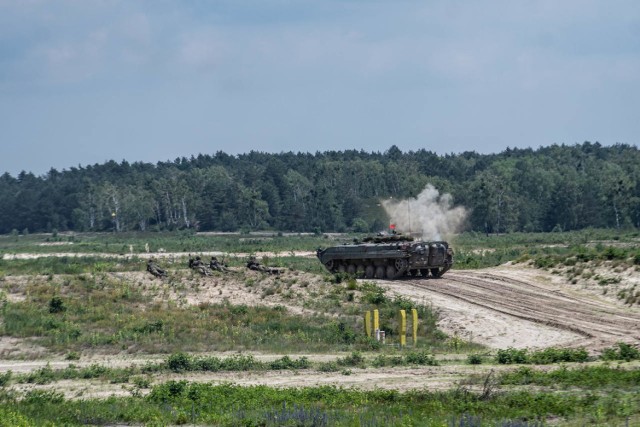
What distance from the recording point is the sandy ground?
86.5ft

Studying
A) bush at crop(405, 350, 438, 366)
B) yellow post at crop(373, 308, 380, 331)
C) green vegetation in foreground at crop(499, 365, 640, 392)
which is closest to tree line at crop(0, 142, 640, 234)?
yellow post at crop(373, 308, 380, 331)

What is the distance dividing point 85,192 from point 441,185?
233 ft

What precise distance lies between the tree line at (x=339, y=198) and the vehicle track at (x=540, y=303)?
5693 cm

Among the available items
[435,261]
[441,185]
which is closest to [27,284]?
[435,261]

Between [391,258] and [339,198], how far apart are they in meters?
98.2

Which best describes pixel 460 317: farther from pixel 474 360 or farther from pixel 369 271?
pixel 369 271

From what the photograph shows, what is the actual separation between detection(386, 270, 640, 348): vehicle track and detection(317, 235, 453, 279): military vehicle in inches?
34.3

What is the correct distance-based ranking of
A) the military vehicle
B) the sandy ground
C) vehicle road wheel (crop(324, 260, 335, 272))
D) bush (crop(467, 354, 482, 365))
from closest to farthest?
the sandy ground → bush (crop(467, 354, 482, 365)) → the military vehicle → vehicle road wheel (crop(324, 260, 335, 272))

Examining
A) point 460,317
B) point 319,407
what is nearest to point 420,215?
point 460,317

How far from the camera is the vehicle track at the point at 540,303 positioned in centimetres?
3366

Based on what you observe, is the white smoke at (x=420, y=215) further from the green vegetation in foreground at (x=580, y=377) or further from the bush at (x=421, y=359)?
the green vegetation in foreground at (x=580, y=377)

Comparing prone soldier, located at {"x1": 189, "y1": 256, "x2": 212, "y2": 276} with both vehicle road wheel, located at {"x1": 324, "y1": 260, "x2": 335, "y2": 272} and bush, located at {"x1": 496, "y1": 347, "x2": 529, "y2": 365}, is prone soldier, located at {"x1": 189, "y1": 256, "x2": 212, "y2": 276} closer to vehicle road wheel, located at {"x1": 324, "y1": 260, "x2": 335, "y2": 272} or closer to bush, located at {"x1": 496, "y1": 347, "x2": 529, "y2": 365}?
vehicle road wheel, located at {"x1": 324, "y1": 260, "x2": 335, "y2": 272}

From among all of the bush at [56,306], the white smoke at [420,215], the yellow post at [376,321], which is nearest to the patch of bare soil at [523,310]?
the yellow post at [376,321]

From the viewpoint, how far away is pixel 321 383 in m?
25.6
